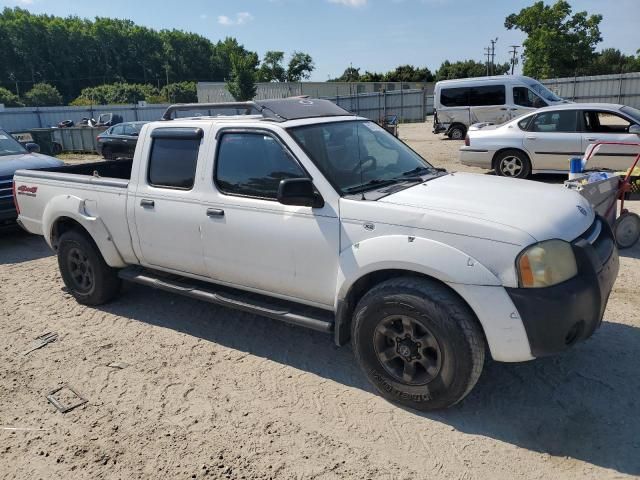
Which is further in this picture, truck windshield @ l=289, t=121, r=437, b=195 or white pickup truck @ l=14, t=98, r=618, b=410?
truck windshield @ l=289, t=121, r=437, b=195

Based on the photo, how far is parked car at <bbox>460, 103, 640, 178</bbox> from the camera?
31.6ft

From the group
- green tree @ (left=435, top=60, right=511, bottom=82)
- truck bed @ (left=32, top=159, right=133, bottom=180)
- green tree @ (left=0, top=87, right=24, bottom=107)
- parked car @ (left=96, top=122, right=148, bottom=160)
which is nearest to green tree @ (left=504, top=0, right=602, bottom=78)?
green tree @ (left=435, top=60, right=511, bottom=82)

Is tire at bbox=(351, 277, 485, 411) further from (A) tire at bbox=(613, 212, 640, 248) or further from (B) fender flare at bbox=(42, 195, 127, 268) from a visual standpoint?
(A) tire at bbox=(613, 212, 640, 248)

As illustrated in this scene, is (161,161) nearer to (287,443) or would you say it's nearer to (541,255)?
(287,443)

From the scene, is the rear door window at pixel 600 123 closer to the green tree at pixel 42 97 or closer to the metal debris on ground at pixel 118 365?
the metal debris on ground at pixel 118 365

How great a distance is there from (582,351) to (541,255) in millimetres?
1556

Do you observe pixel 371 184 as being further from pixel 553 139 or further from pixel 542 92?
pixel 542 92

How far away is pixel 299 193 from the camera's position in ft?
11.2

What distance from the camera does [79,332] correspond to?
4.86 metres

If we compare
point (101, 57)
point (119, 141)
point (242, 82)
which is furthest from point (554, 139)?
point (101, 57)

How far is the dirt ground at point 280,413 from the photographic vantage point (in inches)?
116

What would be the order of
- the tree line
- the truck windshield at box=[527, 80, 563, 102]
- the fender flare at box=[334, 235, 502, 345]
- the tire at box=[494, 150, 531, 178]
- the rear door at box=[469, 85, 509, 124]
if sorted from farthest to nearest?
the tree line < the rear door at box=[469, 85, 509, 124] < the truck windshield at box=[527, 80, 563, 102] < the tire at box=[494, 150, 531, 178] < the fender flare at box=[334, 235, 502, 345]

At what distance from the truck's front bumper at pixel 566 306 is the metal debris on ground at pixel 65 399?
3031 millimetres

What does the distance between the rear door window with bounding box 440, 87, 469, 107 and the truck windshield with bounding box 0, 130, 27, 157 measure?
16975 millimetres
